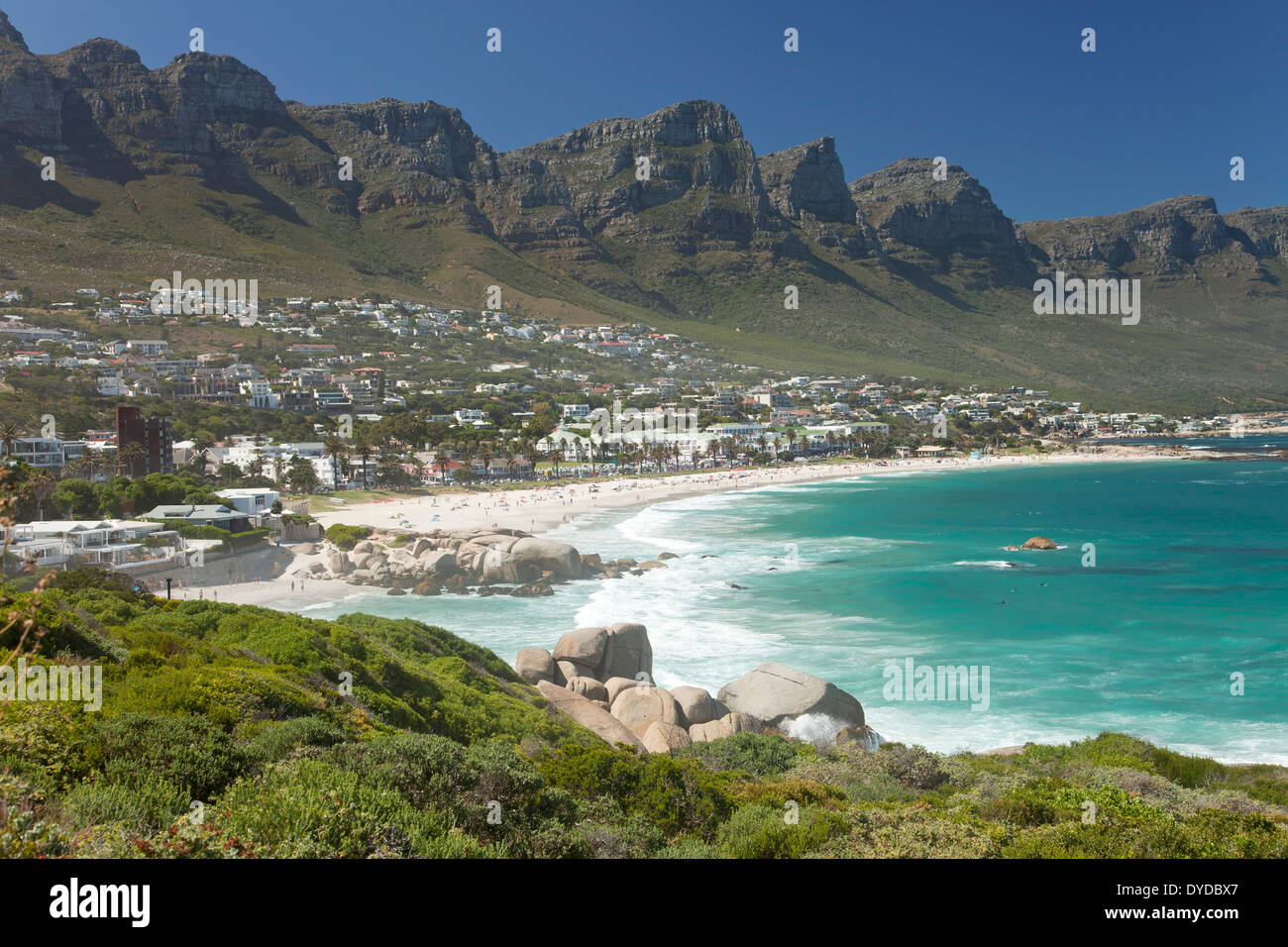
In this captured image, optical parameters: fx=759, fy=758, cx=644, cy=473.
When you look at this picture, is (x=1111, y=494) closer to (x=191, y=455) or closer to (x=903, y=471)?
(x=903, y=471)

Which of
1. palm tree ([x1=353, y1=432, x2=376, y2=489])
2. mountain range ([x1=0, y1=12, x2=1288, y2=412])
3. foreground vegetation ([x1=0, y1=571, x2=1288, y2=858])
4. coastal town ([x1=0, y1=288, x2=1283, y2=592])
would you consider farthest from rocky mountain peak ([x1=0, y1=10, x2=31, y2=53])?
foreground vegetation ([x1=0, y1=571, x2=1288, y2=858])

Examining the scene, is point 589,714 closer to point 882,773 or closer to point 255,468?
point 882,773

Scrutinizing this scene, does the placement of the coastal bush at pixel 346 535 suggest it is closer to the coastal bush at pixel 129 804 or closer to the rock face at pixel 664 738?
the rock face at pixel 664 738

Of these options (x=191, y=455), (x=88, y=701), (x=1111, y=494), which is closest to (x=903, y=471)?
(x=1111, y=494)

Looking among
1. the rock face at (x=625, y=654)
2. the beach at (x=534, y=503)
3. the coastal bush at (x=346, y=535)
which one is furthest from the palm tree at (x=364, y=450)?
the rock face at (x=625, y=654)

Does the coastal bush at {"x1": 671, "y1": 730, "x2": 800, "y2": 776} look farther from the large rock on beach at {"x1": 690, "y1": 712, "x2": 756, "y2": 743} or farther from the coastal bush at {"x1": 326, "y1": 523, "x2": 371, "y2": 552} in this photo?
the coastal bush at {"x1": 326, "y1": 523, "x2": 371, "y2": 552}

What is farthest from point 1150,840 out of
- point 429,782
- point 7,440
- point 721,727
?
point 7,440

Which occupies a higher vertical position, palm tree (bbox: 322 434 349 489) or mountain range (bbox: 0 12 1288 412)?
mountain range (bbox: 0 12 1288 412)
